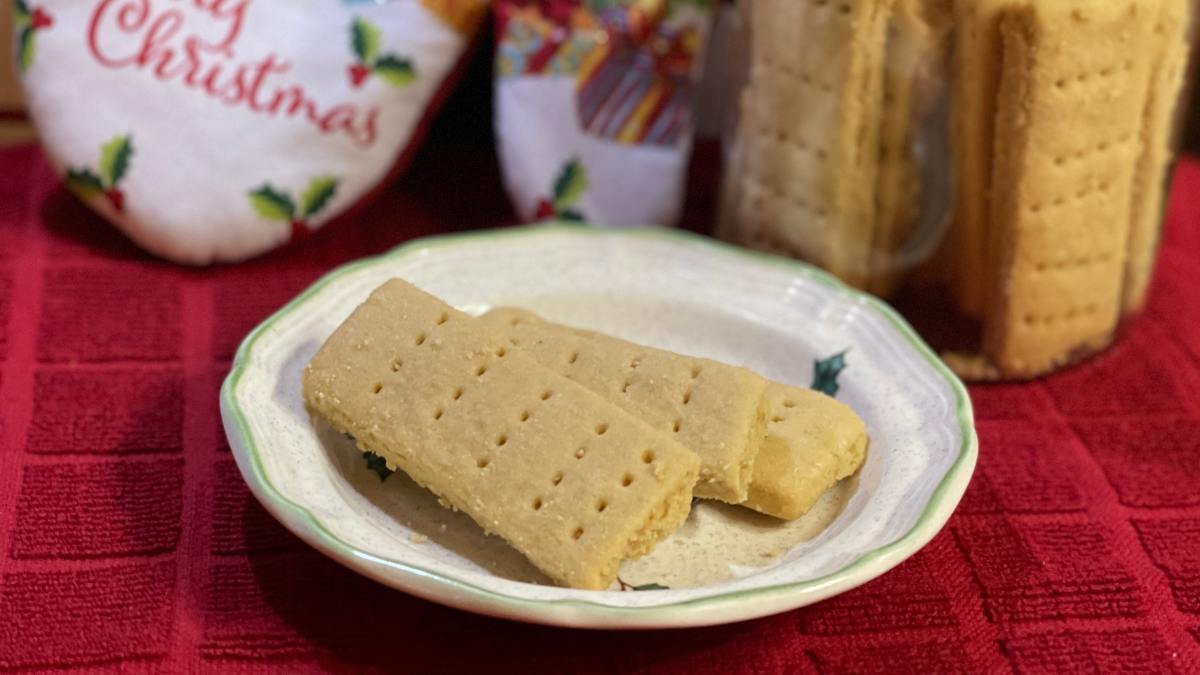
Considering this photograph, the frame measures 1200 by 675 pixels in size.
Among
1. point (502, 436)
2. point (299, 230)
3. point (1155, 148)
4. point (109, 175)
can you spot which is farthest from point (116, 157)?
point (1155, 148)

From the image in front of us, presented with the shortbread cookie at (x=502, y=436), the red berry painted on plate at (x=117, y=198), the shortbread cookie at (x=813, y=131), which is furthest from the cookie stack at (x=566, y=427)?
the red berry painted on plate at (x=117, y=198)

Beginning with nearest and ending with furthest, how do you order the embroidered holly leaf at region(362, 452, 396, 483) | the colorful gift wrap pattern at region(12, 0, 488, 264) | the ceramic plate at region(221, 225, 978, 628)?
the ceramic plate at region(221, 225, 978, 628), the embroidered holly leaf at region(362, 452, 396, 483), the colorful gift wrap pattern at region(12, 0, 488, 264)

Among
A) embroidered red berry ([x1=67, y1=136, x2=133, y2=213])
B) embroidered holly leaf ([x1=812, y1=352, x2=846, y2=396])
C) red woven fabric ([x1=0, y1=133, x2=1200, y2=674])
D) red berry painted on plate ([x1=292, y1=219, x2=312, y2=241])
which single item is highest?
embroidered red berry ([x1=67, y1=136, x2=133, y2=213])

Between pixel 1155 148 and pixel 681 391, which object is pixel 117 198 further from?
pixel 1155 148

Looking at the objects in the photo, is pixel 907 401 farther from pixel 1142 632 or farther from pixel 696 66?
pixel 696 66

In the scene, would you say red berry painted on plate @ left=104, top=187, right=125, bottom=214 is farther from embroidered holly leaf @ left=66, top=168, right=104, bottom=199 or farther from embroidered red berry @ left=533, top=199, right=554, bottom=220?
embroidered red berry @ left=533, top=199, right=554, bottom=220

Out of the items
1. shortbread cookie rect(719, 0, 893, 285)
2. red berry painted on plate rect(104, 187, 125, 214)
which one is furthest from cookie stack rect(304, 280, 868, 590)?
red berry painted on plate rect(104, 187, 125, 214)

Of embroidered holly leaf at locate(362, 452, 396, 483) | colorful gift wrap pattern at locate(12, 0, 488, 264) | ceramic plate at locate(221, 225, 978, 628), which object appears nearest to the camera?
ceramic plate at locate(221, 225, 978, 628)

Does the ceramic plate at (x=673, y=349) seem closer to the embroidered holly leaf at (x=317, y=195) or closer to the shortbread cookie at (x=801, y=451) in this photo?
the shortbread cookie at (x=801, y=451)
